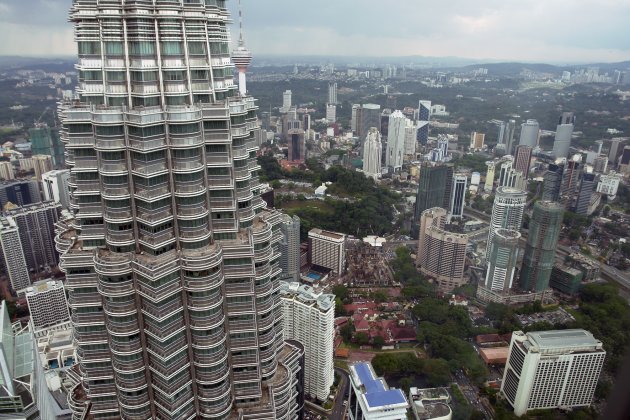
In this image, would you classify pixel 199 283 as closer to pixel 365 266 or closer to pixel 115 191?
pixel 115 191

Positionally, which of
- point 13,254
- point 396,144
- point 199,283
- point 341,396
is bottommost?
point 341,396

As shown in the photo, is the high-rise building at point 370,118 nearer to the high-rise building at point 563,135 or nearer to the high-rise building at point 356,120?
the high-rise building at point 356,120

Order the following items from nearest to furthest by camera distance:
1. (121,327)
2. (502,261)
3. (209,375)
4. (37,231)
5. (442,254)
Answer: (121,327), (209,375), (502,261), (37,231), (442,254)

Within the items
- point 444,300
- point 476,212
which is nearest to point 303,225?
point 444,300

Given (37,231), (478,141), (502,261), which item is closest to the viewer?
(502,261)

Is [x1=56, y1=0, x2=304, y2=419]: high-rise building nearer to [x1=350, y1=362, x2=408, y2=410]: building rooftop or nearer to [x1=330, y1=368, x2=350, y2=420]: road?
[x1=350, y1=362, x2=408, y2=410]: building rooftop

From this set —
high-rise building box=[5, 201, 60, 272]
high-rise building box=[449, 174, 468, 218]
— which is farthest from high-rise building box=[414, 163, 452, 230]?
high-rise building box=[5, 201, 60, 272]

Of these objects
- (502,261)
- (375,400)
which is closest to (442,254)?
(502,261)
